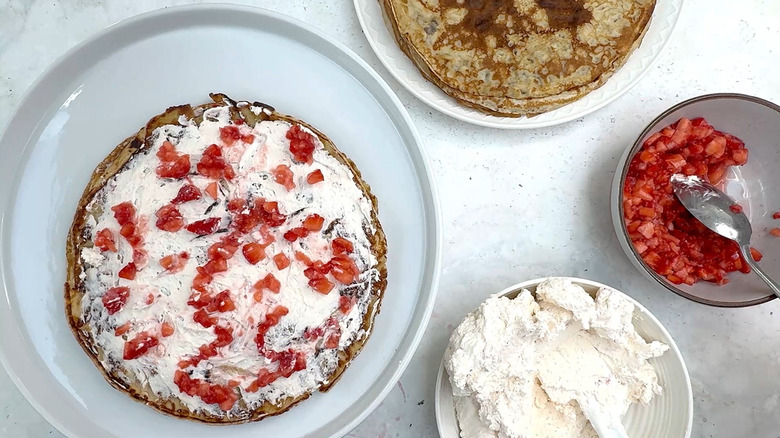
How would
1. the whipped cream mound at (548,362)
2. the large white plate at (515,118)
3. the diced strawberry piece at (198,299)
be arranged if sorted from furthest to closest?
the large white plate at (515,118) < the whipped cream mound at (548,362) < the diced strawberry piece at (198,299)

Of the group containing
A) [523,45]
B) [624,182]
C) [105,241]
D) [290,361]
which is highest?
[523,45]

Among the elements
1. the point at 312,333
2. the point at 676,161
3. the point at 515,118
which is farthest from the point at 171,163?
the point at 676,161

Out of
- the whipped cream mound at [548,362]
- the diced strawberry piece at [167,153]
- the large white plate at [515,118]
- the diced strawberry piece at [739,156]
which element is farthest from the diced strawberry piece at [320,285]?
the diced strawberry piece at [739,156]

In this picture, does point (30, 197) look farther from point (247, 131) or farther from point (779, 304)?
point (779, 304)

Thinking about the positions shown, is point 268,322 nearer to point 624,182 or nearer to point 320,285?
point 320,285

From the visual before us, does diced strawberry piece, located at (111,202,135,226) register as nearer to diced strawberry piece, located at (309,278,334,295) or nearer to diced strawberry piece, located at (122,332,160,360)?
diced strawberry piece, located at (122,332,160,360)

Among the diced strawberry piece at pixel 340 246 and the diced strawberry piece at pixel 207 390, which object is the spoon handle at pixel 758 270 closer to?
the diced strawberry piece at pixel 340 246
